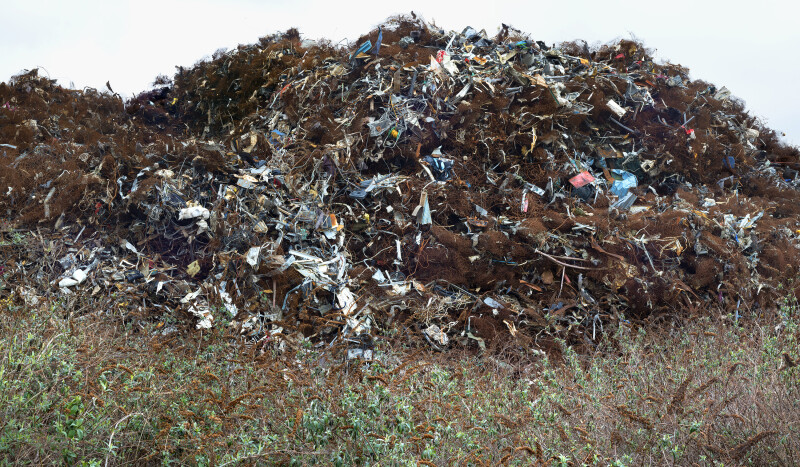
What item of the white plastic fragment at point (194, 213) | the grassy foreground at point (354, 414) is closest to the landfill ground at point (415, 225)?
the white plastic fragment at point (194, 213)

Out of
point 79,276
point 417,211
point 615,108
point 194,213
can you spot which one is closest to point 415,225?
point 417,211

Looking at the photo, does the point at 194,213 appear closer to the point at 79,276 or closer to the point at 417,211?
the point at 79,276

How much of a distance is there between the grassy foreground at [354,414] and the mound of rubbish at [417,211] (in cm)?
122

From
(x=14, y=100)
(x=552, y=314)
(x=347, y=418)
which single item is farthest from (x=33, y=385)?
(x=14, y=100)

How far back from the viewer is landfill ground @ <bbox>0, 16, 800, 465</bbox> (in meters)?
4.61

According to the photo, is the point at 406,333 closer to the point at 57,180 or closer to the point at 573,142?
the point at 573,142

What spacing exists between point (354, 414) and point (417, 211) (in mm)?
3268

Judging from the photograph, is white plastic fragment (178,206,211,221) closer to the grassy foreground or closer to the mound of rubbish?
the mound of rubbish

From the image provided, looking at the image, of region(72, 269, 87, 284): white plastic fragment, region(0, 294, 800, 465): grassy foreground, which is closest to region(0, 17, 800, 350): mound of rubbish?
region(72, 269, 87, 284): white plastic fragment

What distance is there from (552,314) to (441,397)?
2237mm

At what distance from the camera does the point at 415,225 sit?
5.38 m

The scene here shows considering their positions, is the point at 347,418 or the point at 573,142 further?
the point at 573,142

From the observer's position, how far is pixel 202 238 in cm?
527

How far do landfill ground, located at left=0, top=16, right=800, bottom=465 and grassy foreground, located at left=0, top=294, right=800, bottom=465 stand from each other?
0.19m
